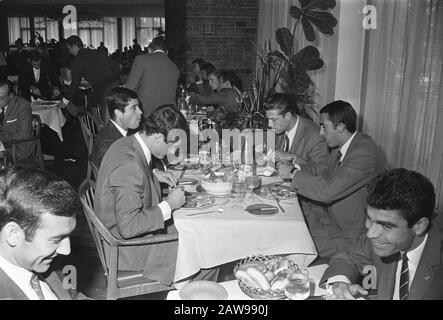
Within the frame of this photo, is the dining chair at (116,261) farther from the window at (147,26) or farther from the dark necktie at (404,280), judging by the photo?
the window at (147,26)

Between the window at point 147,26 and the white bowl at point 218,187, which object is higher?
the window at point 147,26

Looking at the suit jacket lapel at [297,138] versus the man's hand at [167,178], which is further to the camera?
the suit jacket lapel at [297,138]

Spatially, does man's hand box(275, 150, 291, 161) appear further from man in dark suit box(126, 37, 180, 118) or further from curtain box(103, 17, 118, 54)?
curtain box(103, 17, 118, 54)

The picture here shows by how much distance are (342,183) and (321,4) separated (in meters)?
2.30

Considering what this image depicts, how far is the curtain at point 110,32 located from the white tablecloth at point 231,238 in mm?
12421

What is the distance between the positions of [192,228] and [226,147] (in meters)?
1.42

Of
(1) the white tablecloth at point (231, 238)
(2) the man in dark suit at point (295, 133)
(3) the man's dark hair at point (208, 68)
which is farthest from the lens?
(3) the man's dark hair at point (208, 68)

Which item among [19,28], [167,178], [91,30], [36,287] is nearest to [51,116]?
[167,178]

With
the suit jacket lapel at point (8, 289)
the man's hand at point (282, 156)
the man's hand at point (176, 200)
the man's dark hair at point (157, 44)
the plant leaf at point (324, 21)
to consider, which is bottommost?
the man's hand at point (176, 200)

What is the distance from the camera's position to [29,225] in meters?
1.28

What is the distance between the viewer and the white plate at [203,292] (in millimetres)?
1528

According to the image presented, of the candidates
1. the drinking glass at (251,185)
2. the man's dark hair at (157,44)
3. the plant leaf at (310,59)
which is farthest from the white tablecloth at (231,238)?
the man's dark hair at (157,44)

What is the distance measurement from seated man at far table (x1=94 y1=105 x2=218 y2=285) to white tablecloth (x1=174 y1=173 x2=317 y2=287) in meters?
0.08

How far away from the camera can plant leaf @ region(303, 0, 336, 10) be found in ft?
14.4
